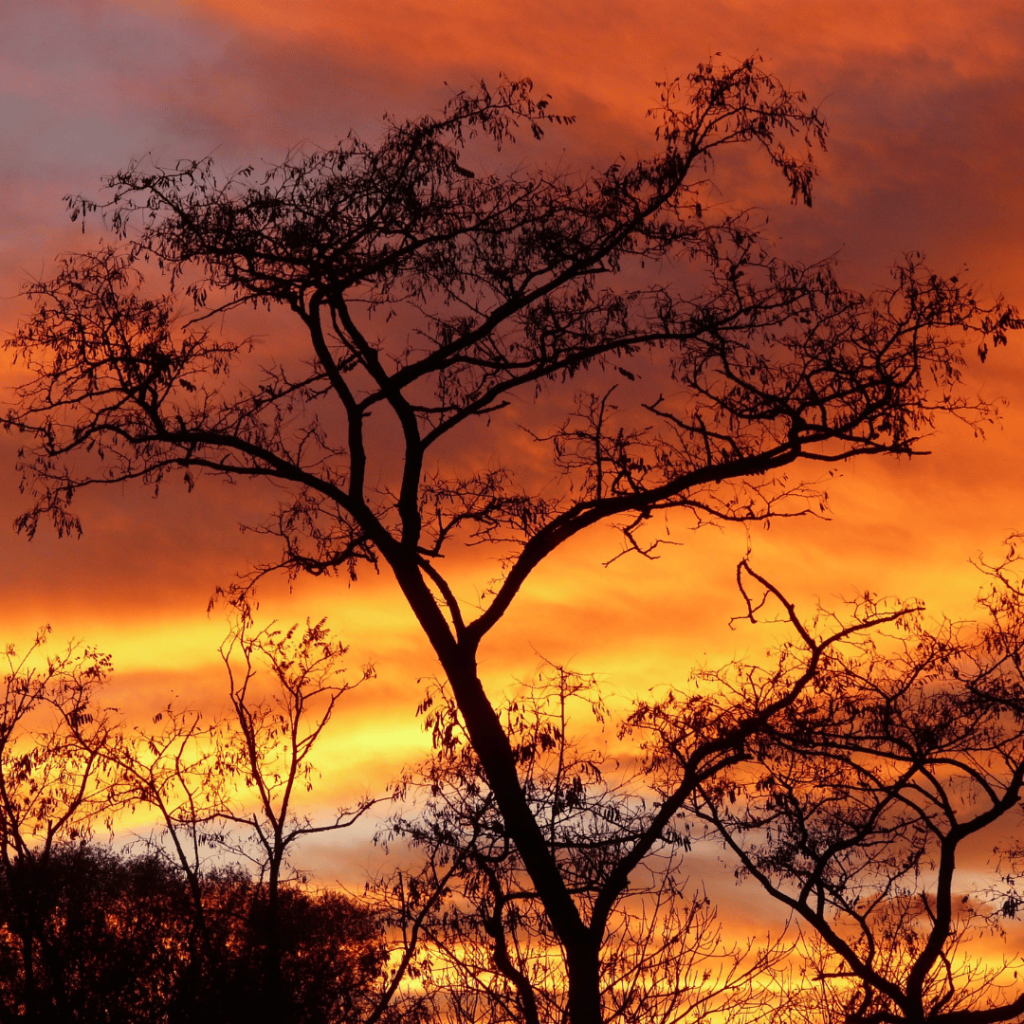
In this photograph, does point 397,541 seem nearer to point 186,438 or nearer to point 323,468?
point 323,468

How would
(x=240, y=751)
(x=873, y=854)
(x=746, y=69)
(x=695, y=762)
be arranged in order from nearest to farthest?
(x=695, y=762) < (x=746, y=69) < (x=873, y=854) < (x=240, y=751)

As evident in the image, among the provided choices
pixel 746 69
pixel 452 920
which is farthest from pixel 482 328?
pixel 452 920

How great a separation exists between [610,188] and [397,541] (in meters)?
3.91

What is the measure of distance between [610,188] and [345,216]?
8.27 ft

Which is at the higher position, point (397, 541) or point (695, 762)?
point (397, 541)

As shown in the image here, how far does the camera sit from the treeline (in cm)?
2188

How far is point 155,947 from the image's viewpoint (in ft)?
77.7

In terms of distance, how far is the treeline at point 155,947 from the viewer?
2188 cm

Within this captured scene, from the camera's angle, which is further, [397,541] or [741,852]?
[741,852]

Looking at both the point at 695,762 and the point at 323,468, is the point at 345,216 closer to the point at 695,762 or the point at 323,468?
the point at 323,468

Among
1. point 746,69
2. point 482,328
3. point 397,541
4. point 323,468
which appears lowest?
point 397,541

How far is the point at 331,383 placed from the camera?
12.5 metres

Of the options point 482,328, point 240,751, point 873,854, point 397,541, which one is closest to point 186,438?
point 397,541

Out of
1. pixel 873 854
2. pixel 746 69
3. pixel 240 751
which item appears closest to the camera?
pixel 746 69
